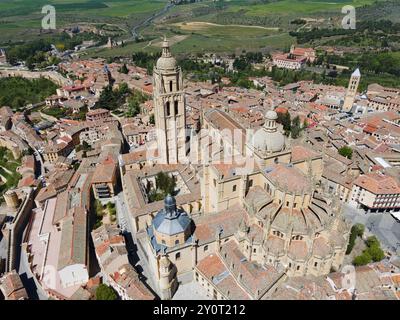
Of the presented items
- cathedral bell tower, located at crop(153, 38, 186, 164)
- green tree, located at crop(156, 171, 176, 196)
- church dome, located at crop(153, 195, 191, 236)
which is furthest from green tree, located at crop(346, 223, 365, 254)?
cathedral bell tower, located at crop(153, 38, 186, 164)

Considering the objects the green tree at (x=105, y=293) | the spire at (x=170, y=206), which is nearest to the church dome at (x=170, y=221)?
the spire at (x=170, y=206)

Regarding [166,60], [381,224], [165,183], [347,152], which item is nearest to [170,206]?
[165,183]

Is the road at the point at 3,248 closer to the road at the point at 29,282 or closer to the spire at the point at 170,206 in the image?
the road at the point at 29,282

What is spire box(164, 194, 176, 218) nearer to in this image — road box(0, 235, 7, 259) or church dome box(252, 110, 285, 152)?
church dome box(252, 110, 285, 152)

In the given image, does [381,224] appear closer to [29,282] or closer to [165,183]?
[165,183]

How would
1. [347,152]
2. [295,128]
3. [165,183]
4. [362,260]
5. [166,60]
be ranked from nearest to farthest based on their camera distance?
1. [362,260]
2. [166,60]
3. [165,183]
4. [347,152]
5. [295,128]
